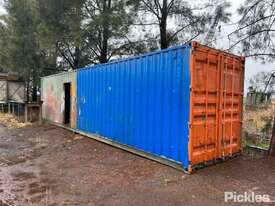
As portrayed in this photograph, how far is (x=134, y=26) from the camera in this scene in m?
12.0

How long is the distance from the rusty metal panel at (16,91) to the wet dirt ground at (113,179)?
46.5 feet

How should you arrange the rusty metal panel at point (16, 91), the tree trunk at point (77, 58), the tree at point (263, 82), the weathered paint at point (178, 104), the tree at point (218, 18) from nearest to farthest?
the weathered paint at point (178, 104) → the tree at point (263, 82) → the tree at point (218, 18) → the tree trunk at point (77, 58) → the rusty metal panel at point (16, 91)

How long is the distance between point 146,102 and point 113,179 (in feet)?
6.76

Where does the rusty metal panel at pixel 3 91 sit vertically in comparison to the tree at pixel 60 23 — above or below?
below

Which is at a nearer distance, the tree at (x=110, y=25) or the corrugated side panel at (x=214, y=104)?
the corrugated side panel at (x=214, y=104)

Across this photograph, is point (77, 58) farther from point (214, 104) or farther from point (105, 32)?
point (214, 104)

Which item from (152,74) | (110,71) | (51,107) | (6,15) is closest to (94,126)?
(110,71)

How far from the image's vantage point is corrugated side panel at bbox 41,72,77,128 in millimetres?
10320

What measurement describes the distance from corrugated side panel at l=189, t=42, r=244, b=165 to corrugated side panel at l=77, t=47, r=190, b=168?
8.1 inches

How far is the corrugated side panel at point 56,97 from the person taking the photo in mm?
10320

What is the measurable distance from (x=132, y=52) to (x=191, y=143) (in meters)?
8.60

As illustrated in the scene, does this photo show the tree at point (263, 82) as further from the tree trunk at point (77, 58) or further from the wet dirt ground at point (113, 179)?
the tree trunk at point (77, 58)

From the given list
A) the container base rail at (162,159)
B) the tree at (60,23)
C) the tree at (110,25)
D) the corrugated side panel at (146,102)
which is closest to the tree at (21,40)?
the tree at (60,23)

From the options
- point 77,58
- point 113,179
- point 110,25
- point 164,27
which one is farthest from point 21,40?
point 113,179
